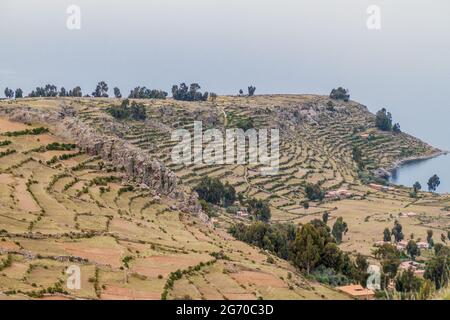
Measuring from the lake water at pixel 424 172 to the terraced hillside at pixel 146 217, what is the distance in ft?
A: 66.3

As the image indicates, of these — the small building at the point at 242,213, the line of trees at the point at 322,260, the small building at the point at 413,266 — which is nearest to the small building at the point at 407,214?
the small building at the point at 242,213

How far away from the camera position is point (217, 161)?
389 ft

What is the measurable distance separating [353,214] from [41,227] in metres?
71.1

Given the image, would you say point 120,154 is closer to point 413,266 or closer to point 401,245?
point 413,266

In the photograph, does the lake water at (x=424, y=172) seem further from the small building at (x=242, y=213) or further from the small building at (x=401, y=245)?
the small building at (x=242, y=213)

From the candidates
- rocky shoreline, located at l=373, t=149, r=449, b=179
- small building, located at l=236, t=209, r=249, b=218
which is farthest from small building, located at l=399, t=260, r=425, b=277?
rocky shoreline, located at l=373, t=149, r=449, b=179

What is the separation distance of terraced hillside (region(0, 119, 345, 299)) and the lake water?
101026 mm

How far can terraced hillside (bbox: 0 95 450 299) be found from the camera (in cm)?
3406

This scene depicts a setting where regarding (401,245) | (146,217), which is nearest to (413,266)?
(401,245)

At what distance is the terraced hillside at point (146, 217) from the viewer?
34062mm

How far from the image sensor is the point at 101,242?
41.0 m

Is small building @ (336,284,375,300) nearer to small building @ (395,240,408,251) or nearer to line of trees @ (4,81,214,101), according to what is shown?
small building @ (395,240,408,251)

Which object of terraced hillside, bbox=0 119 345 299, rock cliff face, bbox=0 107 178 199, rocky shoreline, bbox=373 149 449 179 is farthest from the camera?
rocky shoreline, bbox=373 149 449 179
